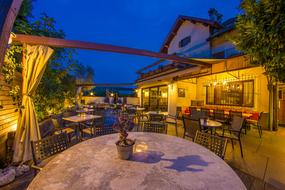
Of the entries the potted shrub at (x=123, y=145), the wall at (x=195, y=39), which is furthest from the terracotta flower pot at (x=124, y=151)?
the wall at (x=195, y=39)

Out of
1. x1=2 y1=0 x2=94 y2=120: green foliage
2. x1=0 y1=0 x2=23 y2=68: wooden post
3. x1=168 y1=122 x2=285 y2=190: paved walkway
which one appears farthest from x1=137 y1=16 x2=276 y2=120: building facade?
x1=0 y1=0 x2=23 y2=68: wooden post

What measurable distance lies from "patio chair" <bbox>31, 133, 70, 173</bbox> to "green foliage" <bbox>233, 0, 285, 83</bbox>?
315 centimetres

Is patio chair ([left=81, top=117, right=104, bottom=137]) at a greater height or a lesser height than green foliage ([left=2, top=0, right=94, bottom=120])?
lesser

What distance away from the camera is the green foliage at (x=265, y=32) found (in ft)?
6.35

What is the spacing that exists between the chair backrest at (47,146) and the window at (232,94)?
8.29 meters

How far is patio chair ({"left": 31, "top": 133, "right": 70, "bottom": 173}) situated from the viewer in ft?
5.74

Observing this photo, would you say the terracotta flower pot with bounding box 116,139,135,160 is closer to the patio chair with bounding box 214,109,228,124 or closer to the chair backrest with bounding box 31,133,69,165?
the chair backrest with bounding box 31,133,69,165

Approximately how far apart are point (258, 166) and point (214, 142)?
6.13ft

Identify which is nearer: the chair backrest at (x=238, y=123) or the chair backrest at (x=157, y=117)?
the chair backrest at (x=238, y=123)

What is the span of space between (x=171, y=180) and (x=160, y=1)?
61.1 metres

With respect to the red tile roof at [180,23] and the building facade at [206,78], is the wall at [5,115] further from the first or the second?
the red tile roof at [180,23]

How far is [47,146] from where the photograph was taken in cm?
191

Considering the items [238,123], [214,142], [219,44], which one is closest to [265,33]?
[214,142]

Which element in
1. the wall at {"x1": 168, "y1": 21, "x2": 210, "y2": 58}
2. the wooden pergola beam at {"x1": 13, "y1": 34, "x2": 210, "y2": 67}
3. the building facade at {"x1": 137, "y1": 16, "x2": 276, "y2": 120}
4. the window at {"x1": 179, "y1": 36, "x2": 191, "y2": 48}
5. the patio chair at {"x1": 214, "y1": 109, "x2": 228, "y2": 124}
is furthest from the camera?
the window at {"x1": 179, "y1": 36, "x2": 191, "y2": 48}
